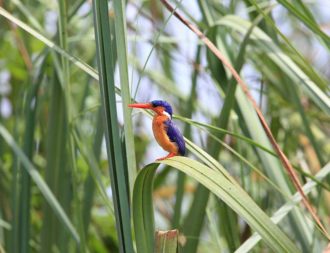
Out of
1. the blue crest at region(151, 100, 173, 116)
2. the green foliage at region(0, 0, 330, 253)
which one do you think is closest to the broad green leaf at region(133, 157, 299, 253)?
the green foliage at region(0, 0, 330, 253)

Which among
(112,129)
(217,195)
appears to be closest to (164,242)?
(217,195)

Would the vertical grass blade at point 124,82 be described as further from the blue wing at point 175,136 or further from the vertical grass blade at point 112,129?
the blue wing at point 175,136

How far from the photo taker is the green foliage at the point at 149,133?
1.07 metres

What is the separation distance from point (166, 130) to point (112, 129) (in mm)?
133

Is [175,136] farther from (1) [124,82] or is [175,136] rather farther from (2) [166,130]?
(1) [124,82]

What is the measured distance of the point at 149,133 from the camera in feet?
8.84

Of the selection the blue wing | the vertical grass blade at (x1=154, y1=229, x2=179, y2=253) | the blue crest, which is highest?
the blue crest

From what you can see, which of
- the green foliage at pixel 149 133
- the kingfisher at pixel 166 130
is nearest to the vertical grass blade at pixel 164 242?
the green foliage at pixel 149 133

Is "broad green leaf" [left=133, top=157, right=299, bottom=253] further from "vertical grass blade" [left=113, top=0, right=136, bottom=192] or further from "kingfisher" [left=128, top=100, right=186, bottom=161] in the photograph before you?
"kingfisher" [left=128, top=100, right=186, bottom=161]

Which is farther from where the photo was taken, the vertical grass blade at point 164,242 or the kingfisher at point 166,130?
the kingfisher at point 166,130

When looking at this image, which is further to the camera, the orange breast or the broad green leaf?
the orange breast

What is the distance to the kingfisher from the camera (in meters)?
1.17

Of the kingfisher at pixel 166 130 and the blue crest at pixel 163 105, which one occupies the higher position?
the blue crest at pixel 163 105

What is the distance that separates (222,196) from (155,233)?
0.11 m
